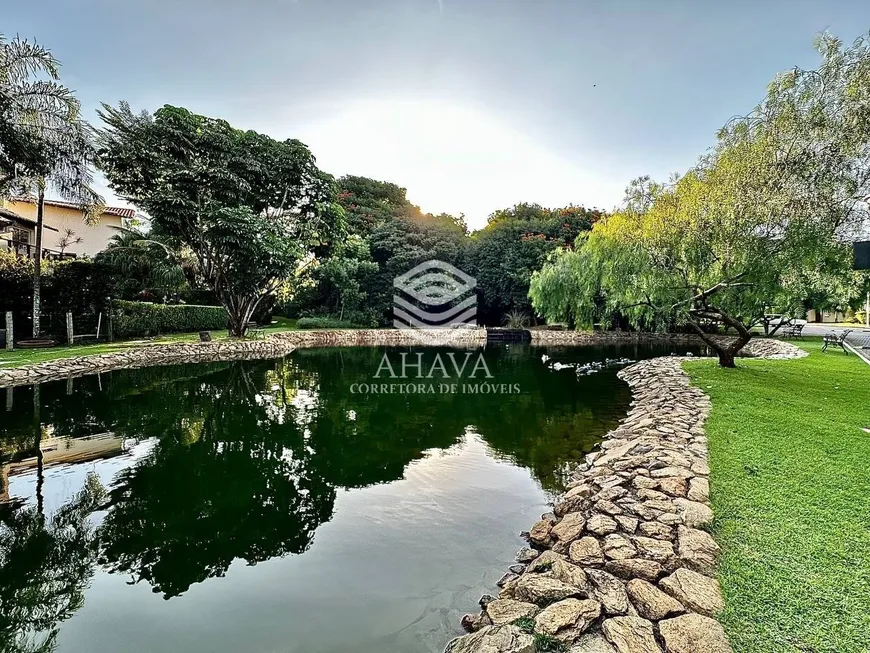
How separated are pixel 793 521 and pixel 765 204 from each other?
5.58 meters

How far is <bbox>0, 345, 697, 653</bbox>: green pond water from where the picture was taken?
265 cm

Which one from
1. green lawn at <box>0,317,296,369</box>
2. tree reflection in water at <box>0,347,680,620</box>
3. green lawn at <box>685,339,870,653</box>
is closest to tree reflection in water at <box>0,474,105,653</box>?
tree reflection in water at <box>0,347,680,620</box>

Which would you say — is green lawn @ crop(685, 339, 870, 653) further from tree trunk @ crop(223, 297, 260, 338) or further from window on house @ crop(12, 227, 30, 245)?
window on house @ crop(12, 227, 30, 245)

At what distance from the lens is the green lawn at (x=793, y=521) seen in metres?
2.06

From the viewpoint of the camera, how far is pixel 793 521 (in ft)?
9.73

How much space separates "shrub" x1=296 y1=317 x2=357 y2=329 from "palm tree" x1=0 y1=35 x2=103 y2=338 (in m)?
11.9

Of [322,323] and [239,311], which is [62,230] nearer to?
[322,323]

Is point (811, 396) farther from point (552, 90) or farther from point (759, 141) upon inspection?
point (552, 90)

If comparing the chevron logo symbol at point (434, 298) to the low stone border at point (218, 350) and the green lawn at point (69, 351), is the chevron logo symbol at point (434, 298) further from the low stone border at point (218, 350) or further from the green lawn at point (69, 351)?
the green lawn at point (69, 351)

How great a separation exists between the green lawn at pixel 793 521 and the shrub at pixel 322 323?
19234 millimetres

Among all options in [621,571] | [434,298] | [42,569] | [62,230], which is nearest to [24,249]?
[62,230]

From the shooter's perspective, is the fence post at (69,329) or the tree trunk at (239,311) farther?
the tree trunk at (239,311)

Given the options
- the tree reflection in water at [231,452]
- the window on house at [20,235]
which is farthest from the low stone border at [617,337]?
the window on house at [20,235]

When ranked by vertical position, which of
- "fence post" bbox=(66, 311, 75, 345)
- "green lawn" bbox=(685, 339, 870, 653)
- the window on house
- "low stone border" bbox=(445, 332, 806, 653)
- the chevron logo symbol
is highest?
the window on house
